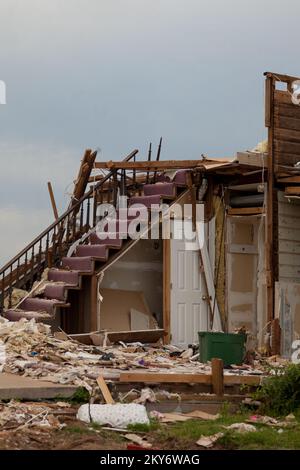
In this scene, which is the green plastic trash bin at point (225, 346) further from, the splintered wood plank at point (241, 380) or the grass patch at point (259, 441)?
the grass patch at point (259, 441)

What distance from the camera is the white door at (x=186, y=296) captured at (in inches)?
643

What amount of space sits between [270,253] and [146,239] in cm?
268

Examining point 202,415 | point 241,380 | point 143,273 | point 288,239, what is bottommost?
point 202,415

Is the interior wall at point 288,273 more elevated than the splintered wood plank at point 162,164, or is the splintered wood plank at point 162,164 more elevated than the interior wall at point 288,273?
the splintered wood plank at point 162,164

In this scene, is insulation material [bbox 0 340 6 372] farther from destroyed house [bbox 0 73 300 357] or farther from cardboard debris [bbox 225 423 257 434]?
cardboard debris [bbox 225 423 257 434]

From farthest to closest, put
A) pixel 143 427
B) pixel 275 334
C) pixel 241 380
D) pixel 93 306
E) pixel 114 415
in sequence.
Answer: pixel 93 306 < pixel 275 334 < pixel 241 380 < pixel 114 415 < pixel 143 427

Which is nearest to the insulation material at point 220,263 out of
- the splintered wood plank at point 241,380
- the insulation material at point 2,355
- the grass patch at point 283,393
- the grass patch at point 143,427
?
the insulation material at point 2,355

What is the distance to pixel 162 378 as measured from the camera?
10.5 m

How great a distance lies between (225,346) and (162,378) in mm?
3049

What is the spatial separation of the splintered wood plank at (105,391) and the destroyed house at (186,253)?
17.2 ft

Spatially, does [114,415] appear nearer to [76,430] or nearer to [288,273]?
[76,430]

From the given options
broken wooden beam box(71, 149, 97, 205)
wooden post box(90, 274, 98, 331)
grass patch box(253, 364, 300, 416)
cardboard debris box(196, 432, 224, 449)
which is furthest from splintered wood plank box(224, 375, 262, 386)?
broken wooden beam box(71, 149, 97, 205)

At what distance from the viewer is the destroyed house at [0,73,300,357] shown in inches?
623

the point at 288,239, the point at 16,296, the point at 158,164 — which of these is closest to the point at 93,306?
the point at 16,296
